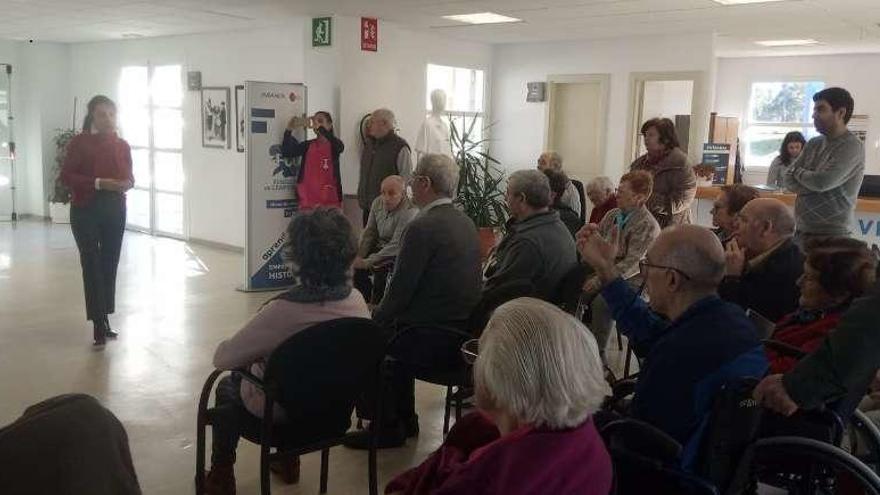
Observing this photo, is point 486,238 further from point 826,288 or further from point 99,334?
point 826,288

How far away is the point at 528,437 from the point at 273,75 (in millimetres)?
7516

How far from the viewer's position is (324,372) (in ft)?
7.72

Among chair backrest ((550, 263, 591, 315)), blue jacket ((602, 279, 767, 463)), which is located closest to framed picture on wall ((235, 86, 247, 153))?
chair backrest ((550, 263, 591, 315))

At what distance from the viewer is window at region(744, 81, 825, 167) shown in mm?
11555

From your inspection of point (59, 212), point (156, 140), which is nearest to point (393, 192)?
point (156, 140)

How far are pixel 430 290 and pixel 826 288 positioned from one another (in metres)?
1.51

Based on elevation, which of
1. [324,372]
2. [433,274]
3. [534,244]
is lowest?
[324,372]

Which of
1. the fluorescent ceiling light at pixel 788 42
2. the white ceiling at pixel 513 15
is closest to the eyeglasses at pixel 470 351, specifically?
the white ceiling at pixel 513 15

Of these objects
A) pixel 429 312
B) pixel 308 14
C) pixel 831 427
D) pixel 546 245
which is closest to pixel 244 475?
pixel 429 312

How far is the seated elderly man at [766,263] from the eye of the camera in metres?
3.04

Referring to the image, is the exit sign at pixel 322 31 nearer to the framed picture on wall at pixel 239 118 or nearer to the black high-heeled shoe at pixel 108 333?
the framed picture on wall at pixel 239 118

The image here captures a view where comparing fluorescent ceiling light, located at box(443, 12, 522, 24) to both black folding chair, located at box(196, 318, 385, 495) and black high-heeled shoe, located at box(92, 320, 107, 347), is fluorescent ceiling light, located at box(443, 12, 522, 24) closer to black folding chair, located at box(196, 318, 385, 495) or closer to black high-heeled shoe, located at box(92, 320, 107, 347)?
black high-heeled shoe, located at box(92, 320, 107, 347)

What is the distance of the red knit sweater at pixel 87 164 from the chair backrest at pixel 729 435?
13.9ft

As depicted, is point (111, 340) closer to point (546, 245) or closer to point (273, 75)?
point (546, 245)
